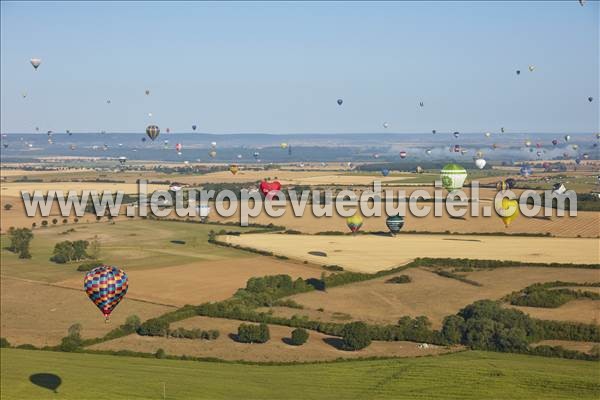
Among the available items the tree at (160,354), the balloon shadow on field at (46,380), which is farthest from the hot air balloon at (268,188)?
the balloon shadow on field at (46,380)

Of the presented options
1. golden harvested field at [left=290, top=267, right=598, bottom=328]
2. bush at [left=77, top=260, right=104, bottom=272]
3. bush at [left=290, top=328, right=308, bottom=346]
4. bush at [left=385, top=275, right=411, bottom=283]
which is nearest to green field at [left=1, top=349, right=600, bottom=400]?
bush at [left=290, top=328, right=308, bottom=346]

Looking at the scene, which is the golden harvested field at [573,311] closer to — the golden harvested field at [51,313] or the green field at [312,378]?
the green field at [312,378]

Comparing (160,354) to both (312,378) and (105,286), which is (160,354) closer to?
(105,286)

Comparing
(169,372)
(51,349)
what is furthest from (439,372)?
(51,349)

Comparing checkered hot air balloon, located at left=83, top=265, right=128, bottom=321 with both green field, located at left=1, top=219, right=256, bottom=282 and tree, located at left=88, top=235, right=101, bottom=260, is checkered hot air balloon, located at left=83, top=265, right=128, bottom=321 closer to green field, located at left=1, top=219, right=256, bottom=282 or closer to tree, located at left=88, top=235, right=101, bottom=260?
green field, located at left=1, top=219, right=256, bottom=282

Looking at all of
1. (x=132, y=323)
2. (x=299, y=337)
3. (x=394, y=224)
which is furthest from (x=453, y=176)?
(x=132, y=323)

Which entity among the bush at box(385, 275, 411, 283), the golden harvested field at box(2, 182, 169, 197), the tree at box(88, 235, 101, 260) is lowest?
the bush at box(385, 275, 411, 283)
